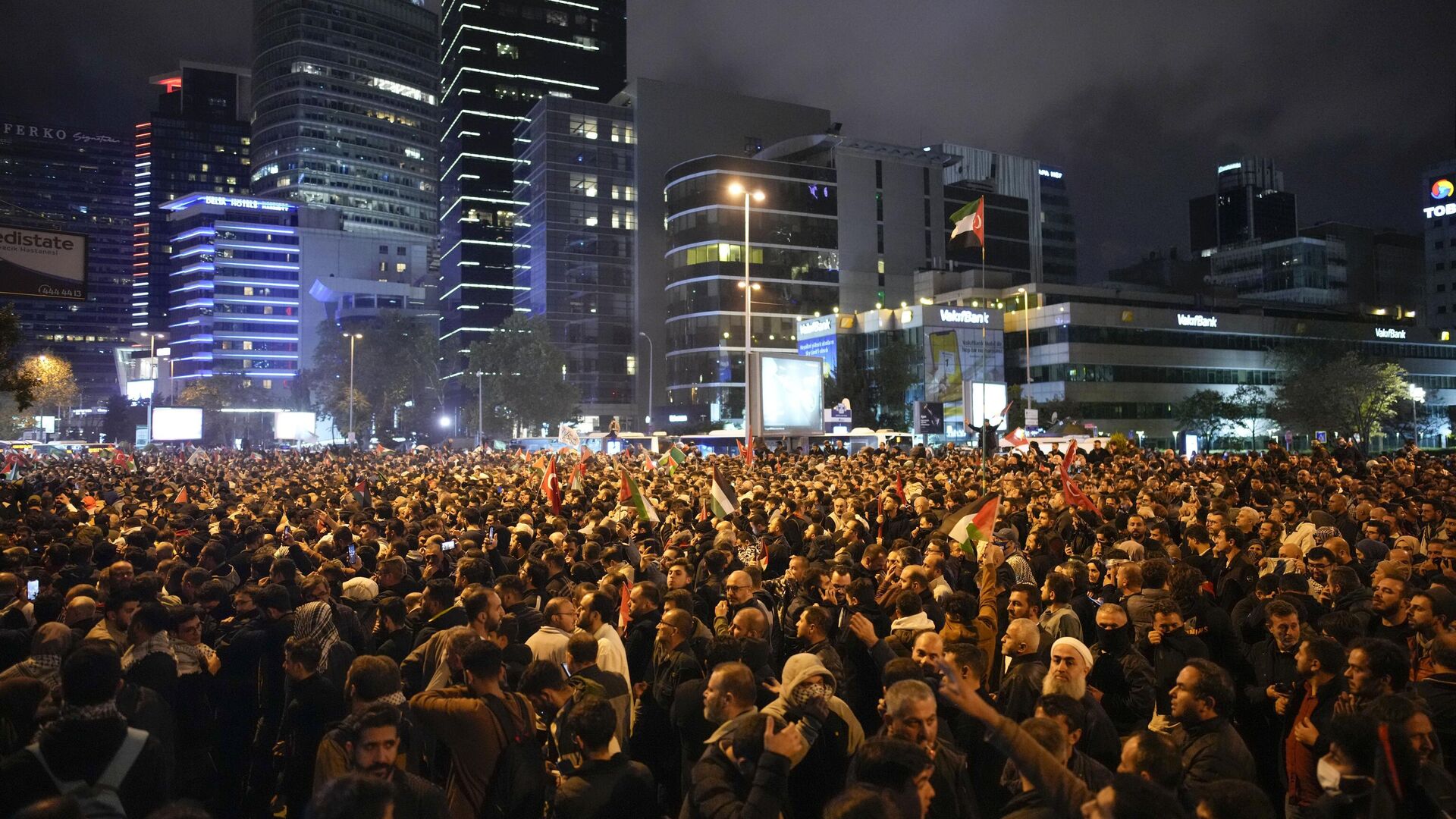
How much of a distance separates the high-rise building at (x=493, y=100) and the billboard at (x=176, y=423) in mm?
82514

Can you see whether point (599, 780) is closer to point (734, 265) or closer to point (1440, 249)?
point (734, 265)

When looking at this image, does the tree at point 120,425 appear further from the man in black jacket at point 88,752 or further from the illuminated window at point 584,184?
the man in black jacket at point 88,752

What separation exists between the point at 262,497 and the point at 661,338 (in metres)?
87.7

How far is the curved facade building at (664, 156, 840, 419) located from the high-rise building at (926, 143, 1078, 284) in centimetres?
2965

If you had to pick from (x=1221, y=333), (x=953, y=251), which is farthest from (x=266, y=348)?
(x=1221, y=333)

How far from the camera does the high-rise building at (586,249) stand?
347 feet

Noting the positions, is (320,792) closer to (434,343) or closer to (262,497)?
(262,497)

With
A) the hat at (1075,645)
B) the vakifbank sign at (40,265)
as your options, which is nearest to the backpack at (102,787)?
the hat at (1075,645)

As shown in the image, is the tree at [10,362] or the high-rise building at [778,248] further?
the high-rise building at [778,248]

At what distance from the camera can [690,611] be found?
269 inches

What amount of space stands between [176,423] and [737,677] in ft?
202

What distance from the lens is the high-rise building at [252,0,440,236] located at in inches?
6811

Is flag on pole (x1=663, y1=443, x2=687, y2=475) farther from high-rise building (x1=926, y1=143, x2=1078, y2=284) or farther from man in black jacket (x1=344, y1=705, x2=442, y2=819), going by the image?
high-rise building (x1=926, y1=143, x2=1078, y2=284)

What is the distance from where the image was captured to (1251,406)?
84.9m
